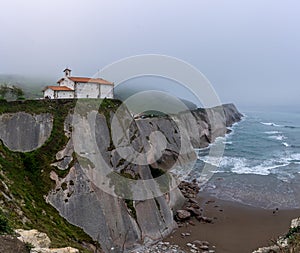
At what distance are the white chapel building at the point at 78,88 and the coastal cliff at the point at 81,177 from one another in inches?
296

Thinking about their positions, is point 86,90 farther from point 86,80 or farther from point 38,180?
point 38,180

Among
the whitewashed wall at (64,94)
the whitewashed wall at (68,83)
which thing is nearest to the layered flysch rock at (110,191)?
the whitewashed wall at (64,94)

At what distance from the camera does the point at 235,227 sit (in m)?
30.2

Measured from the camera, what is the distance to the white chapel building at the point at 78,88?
131ft

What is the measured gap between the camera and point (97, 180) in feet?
88.8

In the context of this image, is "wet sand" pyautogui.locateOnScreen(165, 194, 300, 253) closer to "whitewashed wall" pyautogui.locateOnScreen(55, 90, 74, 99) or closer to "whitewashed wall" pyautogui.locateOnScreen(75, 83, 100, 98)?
"whitewashed wall" pyautogui.locateOnScreen(75, 83, 100, 98)

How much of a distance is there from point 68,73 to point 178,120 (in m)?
33.1

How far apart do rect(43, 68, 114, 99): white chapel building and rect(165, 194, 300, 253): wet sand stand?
71.7 ft

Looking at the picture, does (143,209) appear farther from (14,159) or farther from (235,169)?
(235,169)

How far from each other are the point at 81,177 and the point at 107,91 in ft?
69.2

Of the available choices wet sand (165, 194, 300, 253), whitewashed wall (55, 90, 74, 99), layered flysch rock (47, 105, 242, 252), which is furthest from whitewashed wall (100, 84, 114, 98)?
wet sand (165, 194, 300, 253)

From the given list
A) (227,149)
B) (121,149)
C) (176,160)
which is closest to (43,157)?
(121,149)

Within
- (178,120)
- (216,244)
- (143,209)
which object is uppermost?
(178,120)

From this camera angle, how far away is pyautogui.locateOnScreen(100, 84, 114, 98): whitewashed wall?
44.3 metres
